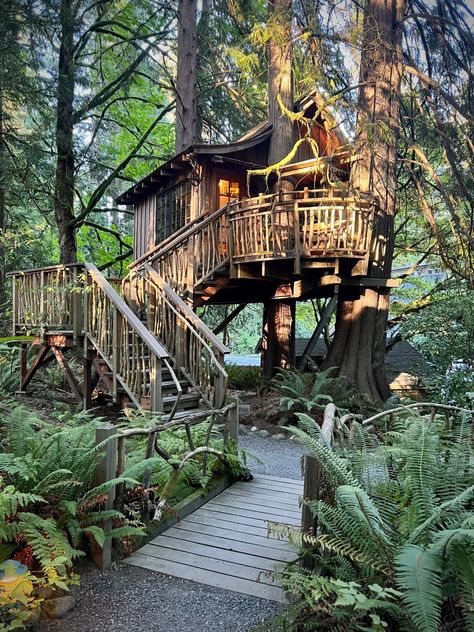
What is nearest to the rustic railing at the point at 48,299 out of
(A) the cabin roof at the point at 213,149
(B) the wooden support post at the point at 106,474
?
(B) the wooden support post at the point at 106,474

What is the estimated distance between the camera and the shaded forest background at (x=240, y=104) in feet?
27.6

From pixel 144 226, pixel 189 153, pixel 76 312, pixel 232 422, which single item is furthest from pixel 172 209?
pixel 232 422

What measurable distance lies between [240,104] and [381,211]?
23.7ft

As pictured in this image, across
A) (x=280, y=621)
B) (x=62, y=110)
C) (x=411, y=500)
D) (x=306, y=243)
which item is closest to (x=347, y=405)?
(x=306, y=243)

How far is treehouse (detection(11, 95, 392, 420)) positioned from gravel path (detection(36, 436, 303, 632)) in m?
3.27

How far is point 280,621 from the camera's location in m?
2.19

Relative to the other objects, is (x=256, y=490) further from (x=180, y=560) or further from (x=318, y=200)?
(x=318, y=200)

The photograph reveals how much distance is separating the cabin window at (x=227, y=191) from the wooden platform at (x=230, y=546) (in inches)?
336

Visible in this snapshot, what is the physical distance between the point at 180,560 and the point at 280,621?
1288mm

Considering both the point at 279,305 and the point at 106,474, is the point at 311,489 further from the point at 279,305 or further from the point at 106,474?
the point at 279,305

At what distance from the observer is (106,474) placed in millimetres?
3240

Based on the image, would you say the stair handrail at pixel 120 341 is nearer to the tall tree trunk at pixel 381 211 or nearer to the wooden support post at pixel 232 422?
the wooden support post at pixel 232 422

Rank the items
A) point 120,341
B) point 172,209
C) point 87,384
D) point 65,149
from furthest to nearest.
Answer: point 65,149
point 172,209
point 87,384
point 120,341

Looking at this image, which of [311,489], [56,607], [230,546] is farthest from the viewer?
[230,546]
